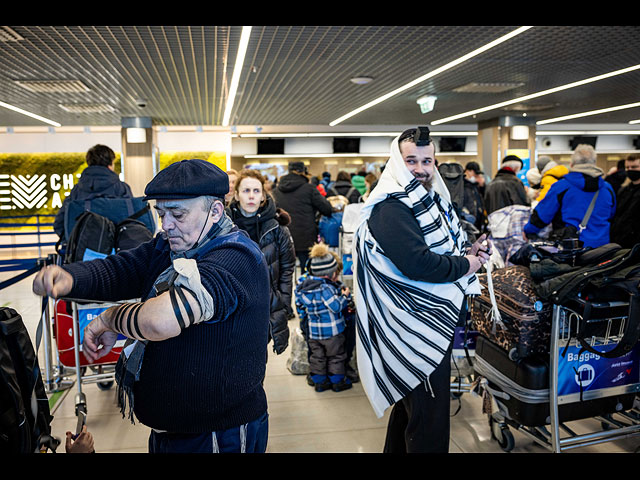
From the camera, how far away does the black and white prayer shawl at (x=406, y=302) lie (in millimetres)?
2141

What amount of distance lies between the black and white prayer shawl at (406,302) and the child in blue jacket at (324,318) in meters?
1.42

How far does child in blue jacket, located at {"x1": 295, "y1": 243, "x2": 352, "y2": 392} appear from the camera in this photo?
12.2 ft

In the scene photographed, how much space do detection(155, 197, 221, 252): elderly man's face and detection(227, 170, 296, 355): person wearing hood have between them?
2.14m

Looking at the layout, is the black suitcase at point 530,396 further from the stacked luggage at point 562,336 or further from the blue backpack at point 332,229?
the blue backpack at point 332,229

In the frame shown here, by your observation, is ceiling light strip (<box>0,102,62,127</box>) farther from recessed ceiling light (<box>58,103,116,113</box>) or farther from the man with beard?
the man with beard

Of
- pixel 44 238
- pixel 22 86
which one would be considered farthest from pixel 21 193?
pixel 22 86

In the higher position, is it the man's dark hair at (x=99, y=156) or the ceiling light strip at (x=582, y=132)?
the ceiling light strip at (x=582, y=132)

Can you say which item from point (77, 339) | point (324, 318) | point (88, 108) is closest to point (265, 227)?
point (324, 318)

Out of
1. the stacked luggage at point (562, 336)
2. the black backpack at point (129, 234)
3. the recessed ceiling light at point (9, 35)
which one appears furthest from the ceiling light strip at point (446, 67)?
the recessed ceiling light at point (9, 35)

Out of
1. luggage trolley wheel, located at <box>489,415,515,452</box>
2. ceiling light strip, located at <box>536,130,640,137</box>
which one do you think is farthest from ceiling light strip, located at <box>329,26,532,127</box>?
ceiling light strip, located at <box>536,130,640,137</box>

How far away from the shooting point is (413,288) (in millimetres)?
2162

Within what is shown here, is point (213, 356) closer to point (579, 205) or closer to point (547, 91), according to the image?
point (579, 205)

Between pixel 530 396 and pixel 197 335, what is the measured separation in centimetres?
195
